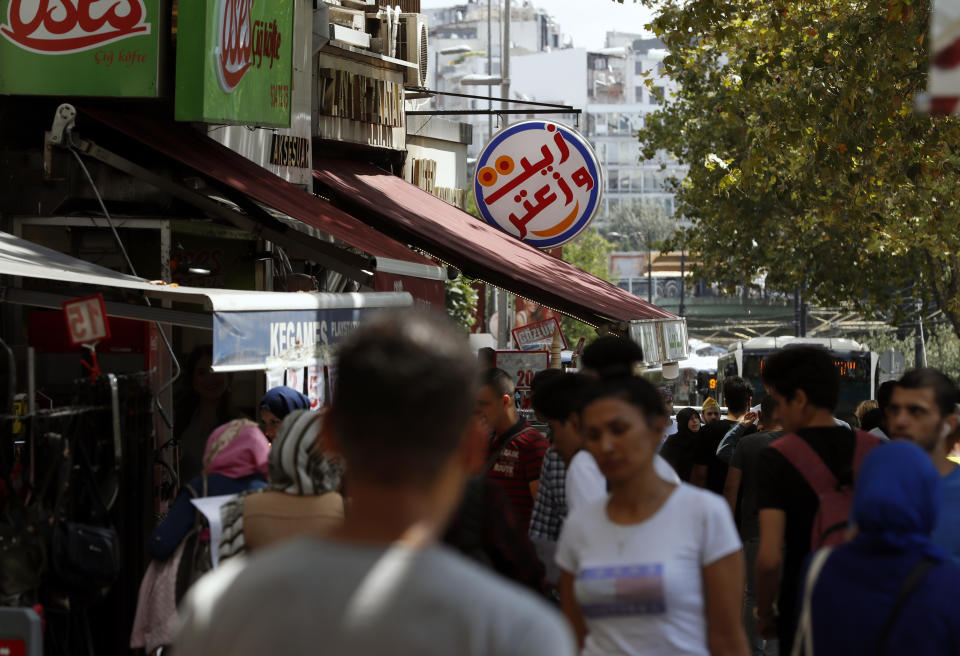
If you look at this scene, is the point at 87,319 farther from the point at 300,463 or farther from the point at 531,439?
the point at 531,439

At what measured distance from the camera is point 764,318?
9400 cm

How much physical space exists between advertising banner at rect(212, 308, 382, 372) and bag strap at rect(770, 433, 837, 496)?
9.34 feet

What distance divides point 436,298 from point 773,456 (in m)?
6.19

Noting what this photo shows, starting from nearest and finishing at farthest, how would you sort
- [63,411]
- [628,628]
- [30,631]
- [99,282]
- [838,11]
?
[628,628]
[30,631]
[63,411]
[99,282]
[838,11]

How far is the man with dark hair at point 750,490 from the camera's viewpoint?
24.2 ft

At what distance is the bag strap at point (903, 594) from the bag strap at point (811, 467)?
1.20 metres

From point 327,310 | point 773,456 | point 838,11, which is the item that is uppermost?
point 838,11

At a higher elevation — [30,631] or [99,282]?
[99,282]

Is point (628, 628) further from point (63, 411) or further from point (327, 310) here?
point (327, 310)

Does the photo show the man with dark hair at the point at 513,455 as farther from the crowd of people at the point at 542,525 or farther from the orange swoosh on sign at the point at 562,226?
the orange swoosh on sign at the point at 562,226

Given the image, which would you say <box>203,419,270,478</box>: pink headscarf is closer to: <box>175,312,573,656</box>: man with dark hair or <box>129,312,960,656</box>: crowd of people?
<box>129,312,960,656</box>: crowd of people

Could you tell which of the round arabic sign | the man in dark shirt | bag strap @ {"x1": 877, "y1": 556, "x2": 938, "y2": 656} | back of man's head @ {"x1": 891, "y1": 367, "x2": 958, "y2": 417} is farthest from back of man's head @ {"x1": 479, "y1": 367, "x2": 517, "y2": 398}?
the round arabic sign

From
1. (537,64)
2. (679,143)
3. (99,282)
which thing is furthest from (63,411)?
(537,64)

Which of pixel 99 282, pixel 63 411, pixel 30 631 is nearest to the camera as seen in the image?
pixel 30 631
